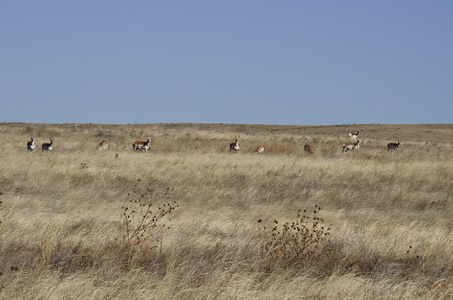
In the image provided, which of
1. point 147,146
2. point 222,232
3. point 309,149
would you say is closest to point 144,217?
point 222,232

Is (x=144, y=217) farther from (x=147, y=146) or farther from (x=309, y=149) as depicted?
(x=309, y=149)

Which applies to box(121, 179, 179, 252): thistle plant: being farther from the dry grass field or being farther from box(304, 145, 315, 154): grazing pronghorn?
box(304, 145, 315, 154): grazing pronghorn

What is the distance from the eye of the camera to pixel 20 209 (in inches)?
419

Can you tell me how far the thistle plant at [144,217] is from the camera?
742 centimetres

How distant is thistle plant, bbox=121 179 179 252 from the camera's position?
7.42 meters

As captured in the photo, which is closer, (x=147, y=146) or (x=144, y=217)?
(x=144, y=217)

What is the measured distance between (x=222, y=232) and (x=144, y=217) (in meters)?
1.84

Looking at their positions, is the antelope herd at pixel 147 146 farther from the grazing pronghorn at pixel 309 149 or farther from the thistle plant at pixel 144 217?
the thistle plant at pixel 144 217

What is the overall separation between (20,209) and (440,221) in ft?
26.8

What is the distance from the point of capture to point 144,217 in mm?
7441

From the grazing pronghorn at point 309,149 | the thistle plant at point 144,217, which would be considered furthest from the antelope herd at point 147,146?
the thistle plant at point 144,217

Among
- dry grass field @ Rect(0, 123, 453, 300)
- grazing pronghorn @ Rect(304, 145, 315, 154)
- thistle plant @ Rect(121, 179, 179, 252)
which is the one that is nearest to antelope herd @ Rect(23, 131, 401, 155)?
grazing pronghorn @ Rect(304, 145, 315, 154)

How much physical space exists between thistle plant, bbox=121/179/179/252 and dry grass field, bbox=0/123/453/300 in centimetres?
6

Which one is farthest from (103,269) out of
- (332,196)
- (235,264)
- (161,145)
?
(161,145)
